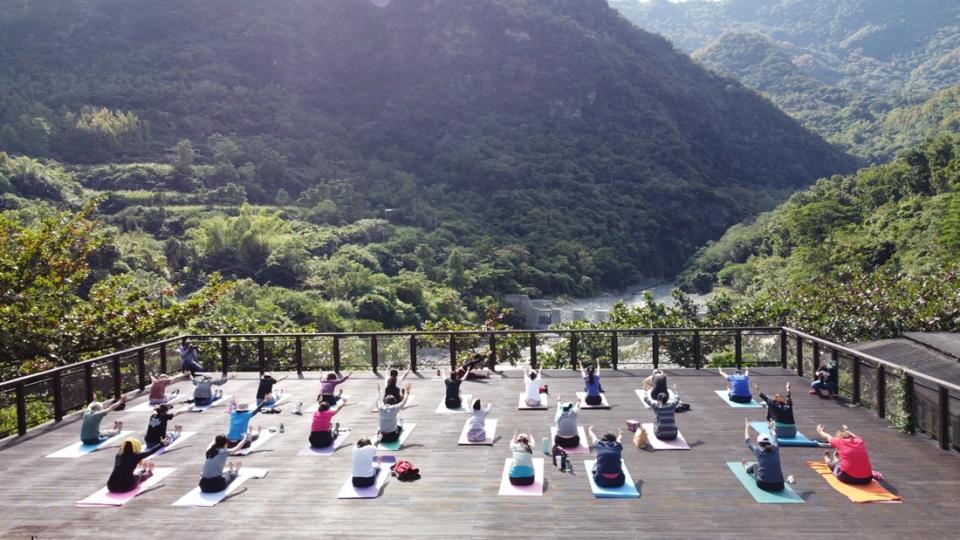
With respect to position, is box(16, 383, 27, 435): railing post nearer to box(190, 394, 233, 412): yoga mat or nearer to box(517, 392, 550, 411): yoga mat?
box(190, 394, 233, 412): yoga mat

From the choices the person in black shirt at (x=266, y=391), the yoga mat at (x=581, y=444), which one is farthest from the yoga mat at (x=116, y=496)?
the yoga mat at (x=581, y=444)

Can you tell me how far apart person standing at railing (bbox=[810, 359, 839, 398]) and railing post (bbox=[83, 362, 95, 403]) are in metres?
14.6

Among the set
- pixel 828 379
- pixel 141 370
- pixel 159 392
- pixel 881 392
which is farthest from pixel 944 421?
pixel 141 370

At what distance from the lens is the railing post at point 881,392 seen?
11.4m

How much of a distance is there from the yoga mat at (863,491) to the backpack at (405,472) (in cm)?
554

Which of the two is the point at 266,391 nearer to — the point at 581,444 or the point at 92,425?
the point at 92,425

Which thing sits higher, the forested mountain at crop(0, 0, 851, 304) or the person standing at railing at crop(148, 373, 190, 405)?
the forested mountain at crop(0, 0, 851, 304)

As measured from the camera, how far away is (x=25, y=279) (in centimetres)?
1667

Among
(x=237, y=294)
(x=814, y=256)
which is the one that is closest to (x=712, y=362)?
(x=814, y=256)

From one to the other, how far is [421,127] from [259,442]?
364 feet

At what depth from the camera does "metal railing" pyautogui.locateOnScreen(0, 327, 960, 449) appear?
37.2 feet

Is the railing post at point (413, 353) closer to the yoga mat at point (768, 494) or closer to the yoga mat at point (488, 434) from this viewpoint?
the yoga mat at point (488, 434)

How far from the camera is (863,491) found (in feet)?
27.2

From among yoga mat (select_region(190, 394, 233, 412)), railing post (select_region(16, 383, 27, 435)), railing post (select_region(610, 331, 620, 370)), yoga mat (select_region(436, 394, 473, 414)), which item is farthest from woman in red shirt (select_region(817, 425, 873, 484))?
railing post (select_region(16, 383, 27, 435))
